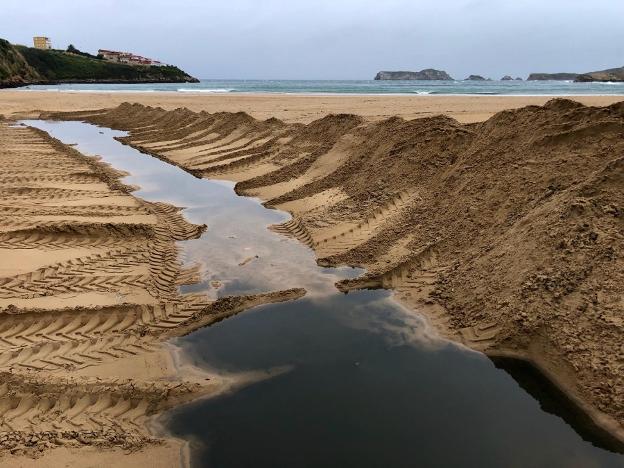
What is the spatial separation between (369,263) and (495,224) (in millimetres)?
1812

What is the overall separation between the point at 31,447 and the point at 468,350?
3.91m

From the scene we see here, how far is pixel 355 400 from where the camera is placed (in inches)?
159

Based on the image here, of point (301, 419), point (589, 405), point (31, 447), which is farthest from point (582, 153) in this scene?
point (31, 447)

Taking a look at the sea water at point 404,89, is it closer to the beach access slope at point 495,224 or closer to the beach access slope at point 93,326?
the beach access slope at point 495,224

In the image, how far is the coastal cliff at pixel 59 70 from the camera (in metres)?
73.4

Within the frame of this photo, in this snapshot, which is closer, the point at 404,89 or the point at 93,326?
the point at 93,326

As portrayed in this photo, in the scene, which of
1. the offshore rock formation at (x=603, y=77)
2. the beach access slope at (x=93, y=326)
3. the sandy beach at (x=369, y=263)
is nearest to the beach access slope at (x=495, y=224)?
the sandy beach at (x=369, y=263)

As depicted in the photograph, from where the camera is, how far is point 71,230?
303 inches

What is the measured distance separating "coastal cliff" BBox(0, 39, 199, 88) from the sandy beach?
236ft

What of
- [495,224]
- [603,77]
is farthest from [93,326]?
[603,77]

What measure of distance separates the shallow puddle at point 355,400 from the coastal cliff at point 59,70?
76074mm

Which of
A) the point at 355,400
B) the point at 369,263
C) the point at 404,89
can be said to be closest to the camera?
the point at 355,400

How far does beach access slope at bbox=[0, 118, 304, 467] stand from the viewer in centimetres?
362

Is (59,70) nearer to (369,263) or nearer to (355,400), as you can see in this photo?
(369,263)
